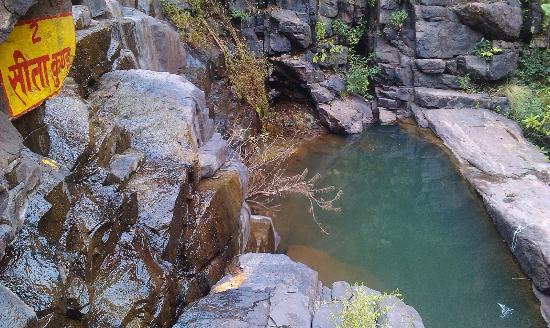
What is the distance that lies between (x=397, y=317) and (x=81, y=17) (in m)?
4.61

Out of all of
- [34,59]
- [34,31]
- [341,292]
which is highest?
[34,31]

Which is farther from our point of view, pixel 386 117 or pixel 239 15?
pixel 386 117

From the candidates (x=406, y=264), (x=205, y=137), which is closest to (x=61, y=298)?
(x=205, y=137)

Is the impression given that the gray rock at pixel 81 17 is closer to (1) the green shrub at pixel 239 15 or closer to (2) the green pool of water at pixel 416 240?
(2) the green pool of water at pixel 416 240

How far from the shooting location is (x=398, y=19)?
11.1 m

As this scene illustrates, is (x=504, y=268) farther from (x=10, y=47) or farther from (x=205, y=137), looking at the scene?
(x=10, y=47)

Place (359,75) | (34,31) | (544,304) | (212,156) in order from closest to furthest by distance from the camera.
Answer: (34,31)
(212,156)
(544,304)
(359,75)

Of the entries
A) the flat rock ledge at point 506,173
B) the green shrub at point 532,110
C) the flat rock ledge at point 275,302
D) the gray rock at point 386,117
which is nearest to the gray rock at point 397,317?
the flat rock ledge at point 275,302

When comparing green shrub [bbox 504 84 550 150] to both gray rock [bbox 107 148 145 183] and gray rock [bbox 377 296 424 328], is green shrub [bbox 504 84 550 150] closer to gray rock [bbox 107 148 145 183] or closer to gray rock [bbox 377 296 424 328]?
gray rock [bbox 377 296 424 328]

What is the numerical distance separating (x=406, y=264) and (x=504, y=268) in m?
1.30

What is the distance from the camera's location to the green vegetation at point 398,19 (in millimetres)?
11078

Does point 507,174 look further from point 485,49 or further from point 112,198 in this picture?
point 112,198

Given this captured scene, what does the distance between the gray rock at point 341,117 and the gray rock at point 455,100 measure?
1552mm

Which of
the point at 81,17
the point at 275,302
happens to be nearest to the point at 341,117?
the point at 81,17
